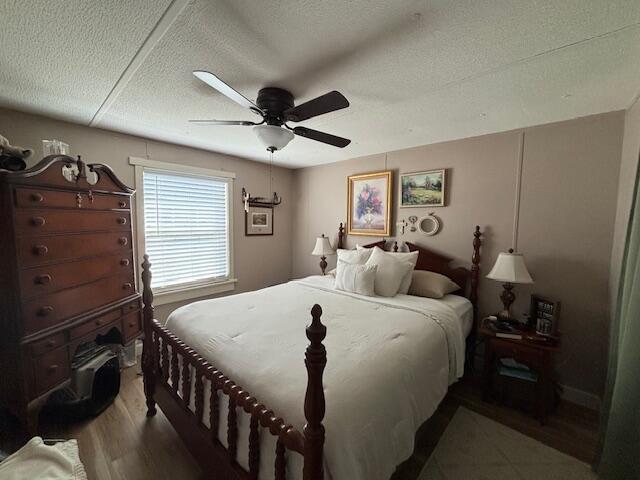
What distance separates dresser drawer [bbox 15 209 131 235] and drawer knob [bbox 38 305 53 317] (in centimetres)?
46

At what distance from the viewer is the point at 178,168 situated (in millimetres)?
3057

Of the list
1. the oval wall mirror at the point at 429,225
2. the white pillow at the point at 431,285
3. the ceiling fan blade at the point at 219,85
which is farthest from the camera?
the oval wall mirror at the point at 429,225

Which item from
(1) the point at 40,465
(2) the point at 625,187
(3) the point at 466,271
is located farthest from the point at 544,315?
(1) the point at 40,465

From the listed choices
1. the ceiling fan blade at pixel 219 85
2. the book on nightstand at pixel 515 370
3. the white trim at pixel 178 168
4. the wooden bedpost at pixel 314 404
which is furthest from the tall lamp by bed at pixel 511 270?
the white trim at pixel 178 168

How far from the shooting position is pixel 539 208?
2.31 m

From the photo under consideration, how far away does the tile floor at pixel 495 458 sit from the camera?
154 cm

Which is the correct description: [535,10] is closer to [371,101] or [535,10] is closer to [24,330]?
[371,101]

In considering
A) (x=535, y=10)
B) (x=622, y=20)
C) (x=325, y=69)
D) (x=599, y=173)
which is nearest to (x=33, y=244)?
(x=325, y=69)

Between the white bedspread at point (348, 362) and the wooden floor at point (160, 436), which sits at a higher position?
the white bedspread at point (348, 362)

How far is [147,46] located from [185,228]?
88.2 inches

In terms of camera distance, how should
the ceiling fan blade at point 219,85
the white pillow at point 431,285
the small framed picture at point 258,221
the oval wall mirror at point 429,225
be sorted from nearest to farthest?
the ceiling fan blade at point 219,85
the white pillow at point 431,285
the oval wall mirror at point 429,225
the small framed picture at point 258,221

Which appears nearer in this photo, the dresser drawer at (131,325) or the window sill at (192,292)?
the dresser drawer at (131,325)

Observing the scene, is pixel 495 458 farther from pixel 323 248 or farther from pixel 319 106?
pixel 323 248

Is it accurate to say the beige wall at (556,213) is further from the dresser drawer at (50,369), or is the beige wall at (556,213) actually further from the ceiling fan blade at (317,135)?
the dresser drawer at (50,369)
